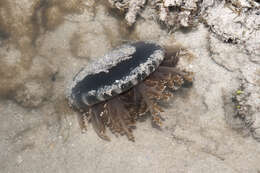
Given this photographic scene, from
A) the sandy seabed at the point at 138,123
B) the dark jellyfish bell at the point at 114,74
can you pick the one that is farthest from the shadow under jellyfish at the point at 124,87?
the sandy seabed at the point at 138,123

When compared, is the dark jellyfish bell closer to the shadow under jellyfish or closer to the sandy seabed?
the shadow under jellyfish

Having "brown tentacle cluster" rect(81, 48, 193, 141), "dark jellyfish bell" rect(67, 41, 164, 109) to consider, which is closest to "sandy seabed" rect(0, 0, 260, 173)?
"brown tentacle cluster" rect(81, 48, 193, 141)

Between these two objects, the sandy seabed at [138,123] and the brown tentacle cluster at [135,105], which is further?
the brown tentacle cluster at [135,105]

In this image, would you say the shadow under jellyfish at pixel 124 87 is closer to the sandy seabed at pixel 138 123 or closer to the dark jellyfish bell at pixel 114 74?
the dark jellyfish bell at pixel 114 74

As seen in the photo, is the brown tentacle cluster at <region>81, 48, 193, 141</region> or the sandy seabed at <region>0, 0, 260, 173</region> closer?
the sandy seabed at <region>0, 0, 260, 173</region>

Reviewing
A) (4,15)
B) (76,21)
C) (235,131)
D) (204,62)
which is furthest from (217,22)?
(4,15)

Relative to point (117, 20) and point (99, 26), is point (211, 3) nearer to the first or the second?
point (117, 20)

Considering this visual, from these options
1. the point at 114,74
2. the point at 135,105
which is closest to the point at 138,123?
the point at 135,105

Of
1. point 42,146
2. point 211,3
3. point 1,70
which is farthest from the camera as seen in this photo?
point 1,70
